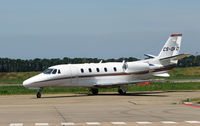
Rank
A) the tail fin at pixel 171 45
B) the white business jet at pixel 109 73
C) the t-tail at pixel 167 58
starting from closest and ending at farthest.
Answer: the white business jet at pixel 109 73
the t-tail at pixel 167 58
the tail fin at pixel 171 45

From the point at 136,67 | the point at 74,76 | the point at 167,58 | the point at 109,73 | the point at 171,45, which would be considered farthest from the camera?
the point at 171,45

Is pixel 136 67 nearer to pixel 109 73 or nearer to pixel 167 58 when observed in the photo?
pixel 109 73

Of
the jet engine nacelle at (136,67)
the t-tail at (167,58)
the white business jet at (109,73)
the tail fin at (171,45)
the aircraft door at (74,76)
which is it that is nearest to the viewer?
the white business jet at (109,73)

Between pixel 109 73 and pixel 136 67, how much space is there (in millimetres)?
2829

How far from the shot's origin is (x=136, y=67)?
39.0 meters

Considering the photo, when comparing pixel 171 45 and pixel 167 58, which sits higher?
pixel 171 45

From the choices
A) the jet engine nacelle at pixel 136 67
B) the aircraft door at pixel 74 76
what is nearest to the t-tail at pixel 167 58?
the jet engine nacelle at pixel 136 67

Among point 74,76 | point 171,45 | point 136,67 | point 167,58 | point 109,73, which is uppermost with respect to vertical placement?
point 171,45

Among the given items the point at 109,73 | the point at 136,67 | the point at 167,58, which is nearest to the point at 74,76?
the point at 109,73

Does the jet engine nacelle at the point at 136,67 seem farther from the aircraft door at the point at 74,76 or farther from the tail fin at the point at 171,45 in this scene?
the aircraft door at the point at 74,76

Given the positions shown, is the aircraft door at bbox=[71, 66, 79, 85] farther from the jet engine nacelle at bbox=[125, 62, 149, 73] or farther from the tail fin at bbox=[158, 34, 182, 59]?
the tail fin at bbox=[158, 34, 182, 59]

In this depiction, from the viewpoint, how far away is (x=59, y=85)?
35469 millimetres

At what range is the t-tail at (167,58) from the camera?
1581 inches

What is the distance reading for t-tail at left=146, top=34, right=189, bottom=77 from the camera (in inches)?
1581
